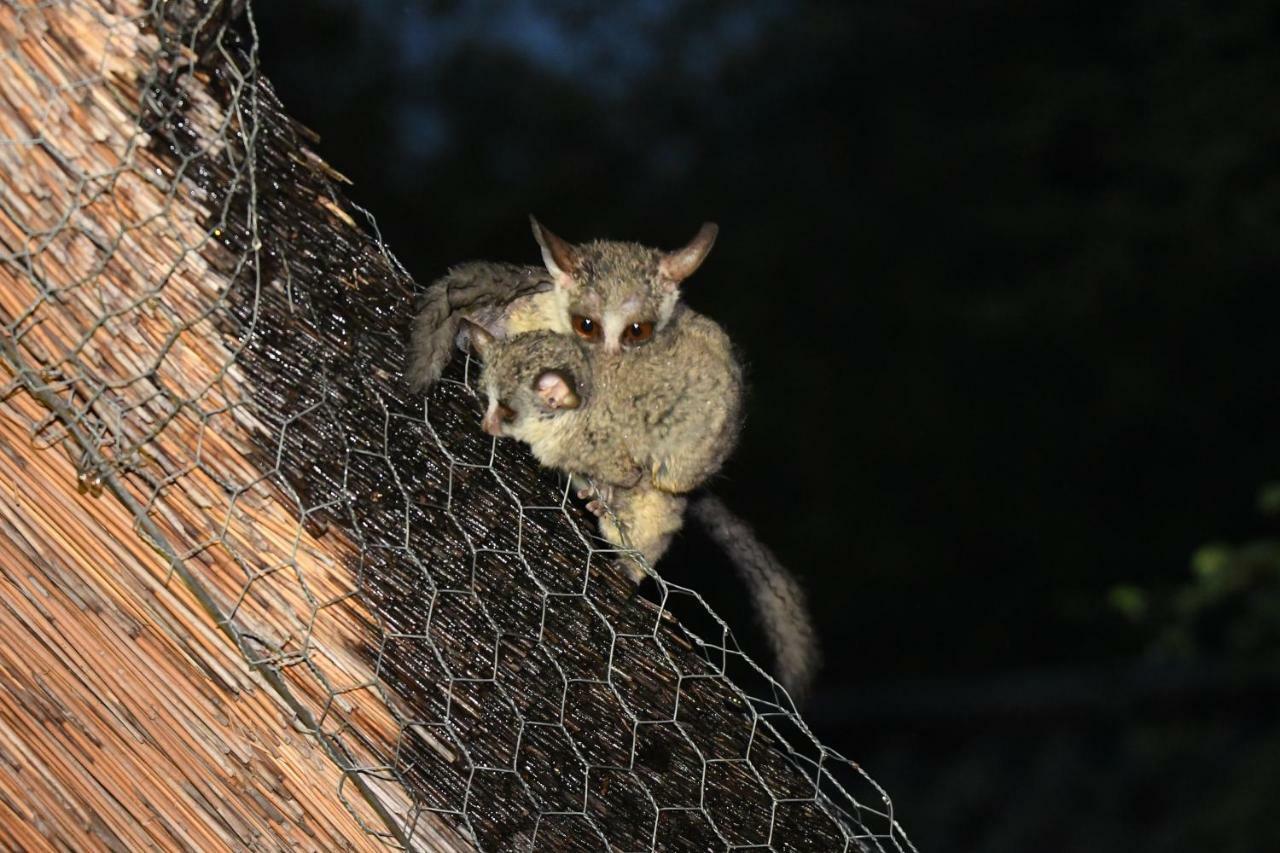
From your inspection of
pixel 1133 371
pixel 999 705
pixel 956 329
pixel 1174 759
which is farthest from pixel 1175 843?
pixel 956 329

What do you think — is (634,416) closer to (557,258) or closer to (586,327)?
(586,327)

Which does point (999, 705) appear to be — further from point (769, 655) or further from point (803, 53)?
point (803, 53)

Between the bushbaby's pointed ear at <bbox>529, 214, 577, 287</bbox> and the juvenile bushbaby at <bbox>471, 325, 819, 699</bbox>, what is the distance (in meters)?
0.20

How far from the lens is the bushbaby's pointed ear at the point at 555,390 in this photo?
3010mm

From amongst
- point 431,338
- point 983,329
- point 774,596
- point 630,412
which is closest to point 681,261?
point 630,412

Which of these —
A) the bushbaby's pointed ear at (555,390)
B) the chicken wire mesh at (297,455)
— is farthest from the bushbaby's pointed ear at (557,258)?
the chicken wire mesh at (297,455)

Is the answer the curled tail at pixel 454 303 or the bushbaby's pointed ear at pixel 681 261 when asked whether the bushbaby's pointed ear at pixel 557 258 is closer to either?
the curled tail at pixel 454 303

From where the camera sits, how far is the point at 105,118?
216 cm

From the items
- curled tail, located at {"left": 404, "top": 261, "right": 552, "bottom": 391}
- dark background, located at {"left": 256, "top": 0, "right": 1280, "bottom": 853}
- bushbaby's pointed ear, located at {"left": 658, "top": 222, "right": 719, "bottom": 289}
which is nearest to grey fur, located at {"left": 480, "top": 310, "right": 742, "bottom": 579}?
curled tail, located at {"left": 404, "top": 261, "right": 552, "bottom": 391}

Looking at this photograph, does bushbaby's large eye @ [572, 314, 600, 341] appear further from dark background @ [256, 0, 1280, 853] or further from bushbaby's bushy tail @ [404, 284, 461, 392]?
dark background @ [256, 0, 1280, 853]

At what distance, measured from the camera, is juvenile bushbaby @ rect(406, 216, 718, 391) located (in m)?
3.25

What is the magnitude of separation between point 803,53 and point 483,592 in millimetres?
8291

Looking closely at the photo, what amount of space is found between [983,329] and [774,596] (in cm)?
546

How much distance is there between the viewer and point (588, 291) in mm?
3451
